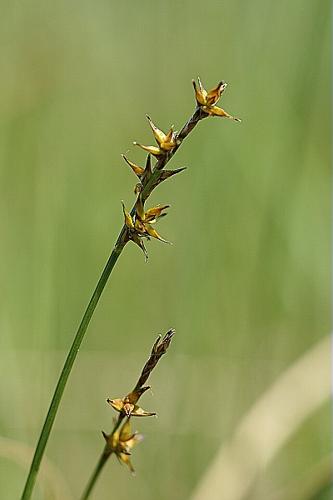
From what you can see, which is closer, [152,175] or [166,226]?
[152,175]

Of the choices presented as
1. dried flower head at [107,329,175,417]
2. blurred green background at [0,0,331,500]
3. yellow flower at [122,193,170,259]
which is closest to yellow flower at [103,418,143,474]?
dried flower head at [107,329,175,417]

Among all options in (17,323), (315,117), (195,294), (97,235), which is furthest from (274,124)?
(17,323)

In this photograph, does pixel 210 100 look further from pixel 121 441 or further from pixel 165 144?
pixel 121 441

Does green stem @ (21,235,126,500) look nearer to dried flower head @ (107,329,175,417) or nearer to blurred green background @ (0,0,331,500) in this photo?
dried flower head @ (107,329,175,417)

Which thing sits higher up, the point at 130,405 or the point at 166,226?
the point at 166,226

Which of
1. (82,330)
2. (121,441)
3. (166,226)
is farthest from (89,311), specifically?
(166,226)

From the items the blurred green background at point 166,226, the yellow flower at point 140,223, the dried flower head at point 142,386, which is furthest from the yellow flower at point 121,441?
the blurred green background at point 166,226

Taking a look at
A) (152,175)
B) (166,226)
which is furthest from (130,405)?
(166,226)

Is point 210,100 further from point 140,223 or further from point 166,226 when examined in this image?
point 166,226
